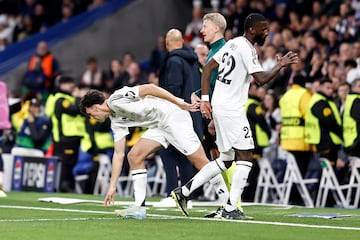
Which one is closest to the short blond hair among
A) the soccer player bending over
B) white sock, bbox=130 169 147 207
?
the soccer player bending over

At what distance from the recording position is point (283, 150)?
20.3 meters

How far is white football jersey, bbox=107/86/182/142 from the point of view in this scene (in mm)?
13484

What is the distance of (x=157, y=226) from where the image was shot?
12.4 metres

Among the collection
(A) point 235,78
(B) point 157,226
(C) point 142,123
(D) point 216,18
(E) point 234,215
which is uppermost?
(D) point 216,18

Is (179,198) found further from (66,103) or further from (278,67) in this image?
(66,103)

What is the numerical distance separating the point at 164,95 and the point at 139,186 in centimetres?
115

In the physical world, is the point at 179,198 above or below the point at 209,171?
below

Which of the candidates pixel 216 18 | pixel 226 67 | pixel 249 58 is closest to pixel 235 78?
pixel 226 67

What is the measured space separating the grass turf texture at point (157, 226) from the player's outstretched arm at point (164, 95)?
128 centimetres

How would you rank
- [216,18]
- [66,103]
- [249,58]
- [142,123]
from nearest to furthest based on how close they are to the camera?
[249,58]
[142,123]
[216,18]
[66,103]

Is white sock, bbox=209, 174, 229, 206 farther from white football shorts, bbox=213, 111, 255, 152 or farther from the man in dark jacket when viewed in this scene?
the man in dark jacket

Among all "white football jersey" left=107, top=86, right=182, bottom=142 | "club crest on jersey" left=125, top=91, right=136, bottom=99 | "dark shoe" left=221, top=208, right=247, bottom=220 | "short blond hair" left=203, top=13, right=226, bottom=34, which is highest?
"short blond hair" left=203, top=13, right=226, bottom=34

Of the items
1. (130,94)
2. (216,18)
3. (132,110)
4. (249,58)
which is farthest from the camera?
(216,18)

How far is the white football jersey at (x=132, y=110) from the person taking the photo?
13.5 meters
